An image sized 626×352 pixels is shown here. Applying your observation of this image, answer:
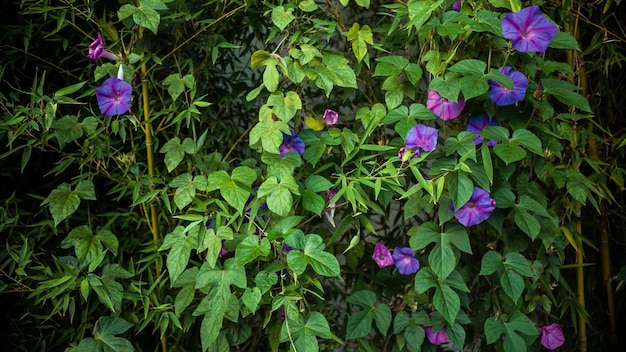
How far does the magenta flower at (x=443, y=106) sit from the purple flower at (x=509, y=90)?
3.3 inches

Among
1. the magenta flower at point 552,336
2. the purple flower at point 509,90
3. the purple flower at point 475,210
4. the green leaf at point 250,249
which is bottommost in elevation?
the magenta flower at point 552,336

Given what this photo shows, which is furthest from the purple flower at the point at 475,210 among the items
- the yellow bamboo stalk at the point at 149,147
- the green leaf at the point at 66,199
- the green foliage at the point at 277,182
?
the green leaf at the point at 66,199

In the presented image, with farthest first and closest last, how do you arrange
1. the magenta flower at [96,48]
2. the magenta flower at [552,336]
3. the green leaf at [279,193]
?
the magenta flower at [552,336], the magenta flower at [96,48], the green leaf at [279,193]

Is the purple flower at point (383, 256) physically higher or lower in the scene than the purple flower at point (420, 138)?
lower

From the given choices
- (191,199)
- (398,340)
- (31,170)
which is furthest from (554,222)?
(31,170)

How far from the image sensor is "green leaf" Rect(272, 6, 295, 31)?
1620 mm

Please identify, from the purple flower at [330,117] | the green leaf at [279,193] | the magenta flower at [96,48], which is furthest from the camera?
the purple flower at [330,117]

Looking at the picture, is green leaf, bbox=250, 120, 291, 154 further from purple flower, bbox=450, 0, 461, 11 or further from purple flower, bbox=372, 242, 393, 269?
purple flower, bbox=450, 0, 461, 11

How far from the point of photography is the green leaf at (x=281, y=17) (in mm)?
1620

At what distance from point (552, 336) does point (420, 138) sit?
733mm

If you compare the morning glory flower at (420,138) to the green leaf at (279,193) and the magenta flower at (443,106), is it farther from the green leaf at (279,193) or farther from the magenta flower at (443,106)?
the green leaf at (279,193)

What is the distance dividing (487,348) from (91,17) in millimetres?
1342

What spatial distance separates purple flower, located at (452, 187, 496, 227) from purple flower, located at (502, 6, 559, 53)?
35cm

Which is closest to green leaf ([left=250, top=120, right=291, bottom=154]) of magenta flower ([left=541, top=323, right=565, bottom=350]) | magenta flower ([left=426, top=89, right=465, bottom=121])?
magenta flower ([left=426, top=89, right=465, bottom=121])
